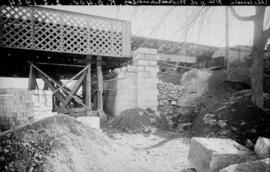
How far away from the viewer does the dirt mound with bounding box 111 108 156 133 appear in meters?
5.26

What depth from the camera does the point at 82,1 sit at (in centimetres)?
134

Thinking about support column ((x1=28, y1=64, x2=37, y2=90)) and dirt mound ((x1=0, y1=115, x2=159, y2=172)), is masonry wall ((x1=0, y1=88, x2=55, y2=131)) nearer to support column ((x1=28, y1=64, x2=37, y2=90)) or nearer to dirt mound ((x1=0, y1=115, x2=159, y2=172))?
dirt mound ((x1=0, y1=115, x2=159, y2=172))

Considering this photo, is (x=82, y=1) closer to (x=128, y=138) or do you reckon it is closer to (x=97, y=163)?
(x=97, y=163)

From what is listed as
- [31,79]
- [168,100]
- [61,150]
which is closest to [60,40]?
[31,79]

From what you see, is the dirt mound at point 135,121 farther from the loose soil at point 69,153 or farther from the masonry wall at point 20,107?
the masonry wall at point 20,107

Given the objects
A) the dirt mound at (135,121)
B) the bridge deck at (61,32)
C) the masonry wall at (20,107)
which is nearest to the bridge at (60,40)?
the bridge deck at (61,32)

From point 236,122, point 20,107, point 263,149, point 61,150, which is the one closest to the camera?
point 263,149

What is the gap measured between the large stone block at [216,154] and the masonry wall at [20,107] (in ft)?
11.3

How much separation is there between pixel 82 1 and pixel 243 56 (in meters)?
13.8

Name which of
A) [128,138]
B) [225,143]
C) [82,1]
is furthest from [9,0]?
[128,138]

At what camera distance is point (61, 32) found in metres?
5.74

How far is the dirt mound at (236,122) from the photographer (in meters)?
3.96

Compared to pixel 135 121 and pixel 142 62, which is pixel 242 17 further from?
pixel 135 121

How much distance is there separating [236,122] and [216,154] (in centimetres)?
305
